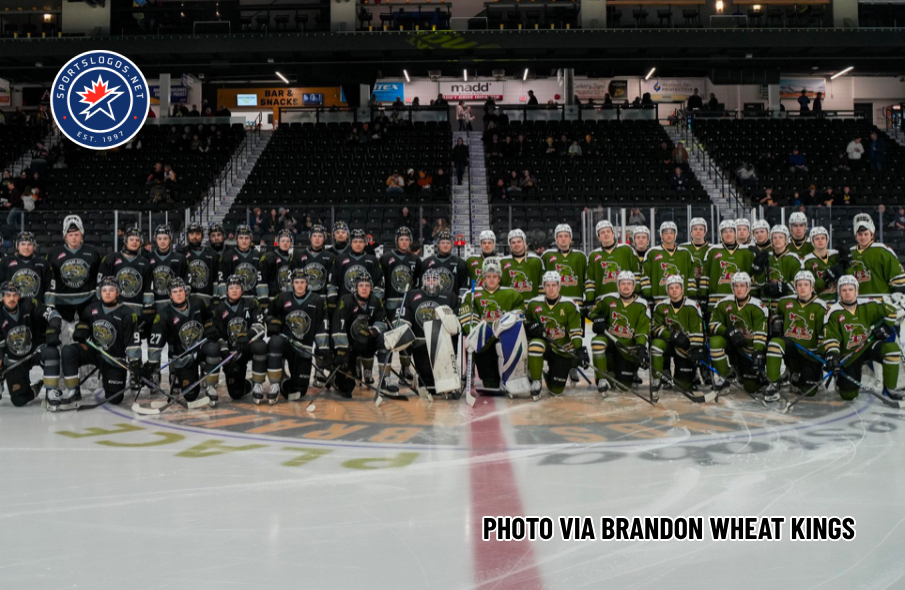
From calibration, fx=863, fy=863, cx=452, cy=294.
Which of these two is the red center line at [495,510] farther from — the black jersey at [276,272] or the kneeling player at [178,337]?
the black jersey at [276,272]

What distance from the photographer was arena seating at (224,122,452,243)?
1453 centimetres

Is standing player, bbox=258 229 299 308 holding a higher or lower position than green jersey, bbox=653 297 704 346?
higher

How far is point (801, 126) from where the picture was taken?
22.9 m

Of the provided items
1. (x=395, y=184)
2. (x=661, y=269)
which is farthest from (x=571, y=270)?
(x=395, y=184)

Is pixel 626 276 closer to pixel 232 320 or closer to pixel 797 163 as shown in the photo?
pixel 232 320

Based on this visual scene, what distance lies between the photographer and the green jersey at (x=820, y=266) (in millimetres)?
8312

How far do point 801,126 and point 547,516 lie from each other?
21236mm

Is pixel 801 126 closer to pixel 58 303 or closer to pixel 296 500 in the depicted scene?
pixel 58 303

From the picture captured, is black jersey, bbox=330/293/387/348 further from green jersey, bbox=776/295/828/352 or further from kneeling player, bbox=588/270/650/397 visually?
green jersey, bbox=776/295/828/352

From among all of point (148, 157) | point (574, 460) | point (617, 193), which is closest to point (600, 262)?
point (574, 460)

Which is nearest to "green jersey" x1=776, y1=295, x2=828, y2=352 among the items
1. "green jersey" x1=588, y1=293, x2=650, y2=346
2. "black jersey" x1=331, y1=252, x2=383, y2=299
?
"green jersey" x1=588, y1=293, x2=650, y2=346

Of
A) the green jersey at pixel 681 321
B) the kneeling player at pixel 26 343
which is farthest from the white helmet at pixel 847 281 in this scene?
the kneeling player at pixel 26 343

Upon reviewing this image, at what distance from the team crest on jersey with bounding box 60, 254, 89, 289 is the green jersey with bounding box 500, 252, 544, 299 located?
166 inches

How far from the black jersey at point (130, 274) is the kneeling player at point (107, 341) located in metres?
0.50
